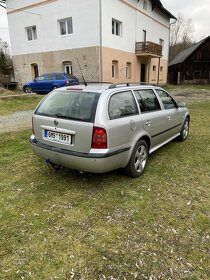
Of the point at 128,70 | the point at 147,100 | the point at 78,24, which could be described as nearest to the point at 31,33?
the point at 78,24

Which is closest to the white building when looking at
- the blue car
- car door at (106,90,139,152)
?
the blue car

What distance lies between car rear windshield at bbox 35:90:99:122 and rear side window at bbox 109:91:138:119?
277 millimetres

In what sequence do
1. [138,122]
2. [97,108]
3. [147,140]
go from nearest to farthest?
[97,108]
[138,122]
[147,140]

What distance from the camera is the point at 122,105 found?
11.6 ft

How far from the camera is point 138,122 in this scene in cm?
369

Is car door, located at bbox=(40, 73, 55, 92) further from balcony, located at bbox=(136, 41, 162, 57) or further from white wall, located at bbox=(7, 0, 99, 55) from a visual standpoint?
balcony, located at bbox=(136, 41, 162, 57)

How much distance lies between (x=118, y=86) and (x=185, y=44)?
57017mm

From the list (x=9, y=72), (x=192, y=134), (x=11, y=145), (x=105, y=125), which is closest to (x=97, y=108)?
(x=105, y=125)

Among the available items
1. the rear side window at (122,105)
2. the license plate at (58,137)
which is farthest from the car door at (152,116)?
the license plate at (58,137)

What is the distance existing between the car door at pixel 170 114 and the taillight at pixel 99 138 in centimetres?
205

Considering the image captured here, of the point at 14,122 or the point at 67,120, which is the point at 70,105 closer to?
the point at 67,120

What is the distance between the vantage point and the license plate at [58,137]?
328cm

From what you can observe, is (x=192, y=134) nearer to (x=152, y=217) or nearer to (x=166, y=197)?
(x=166, y=197)

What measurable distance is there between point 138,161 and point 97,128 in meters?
1.16
